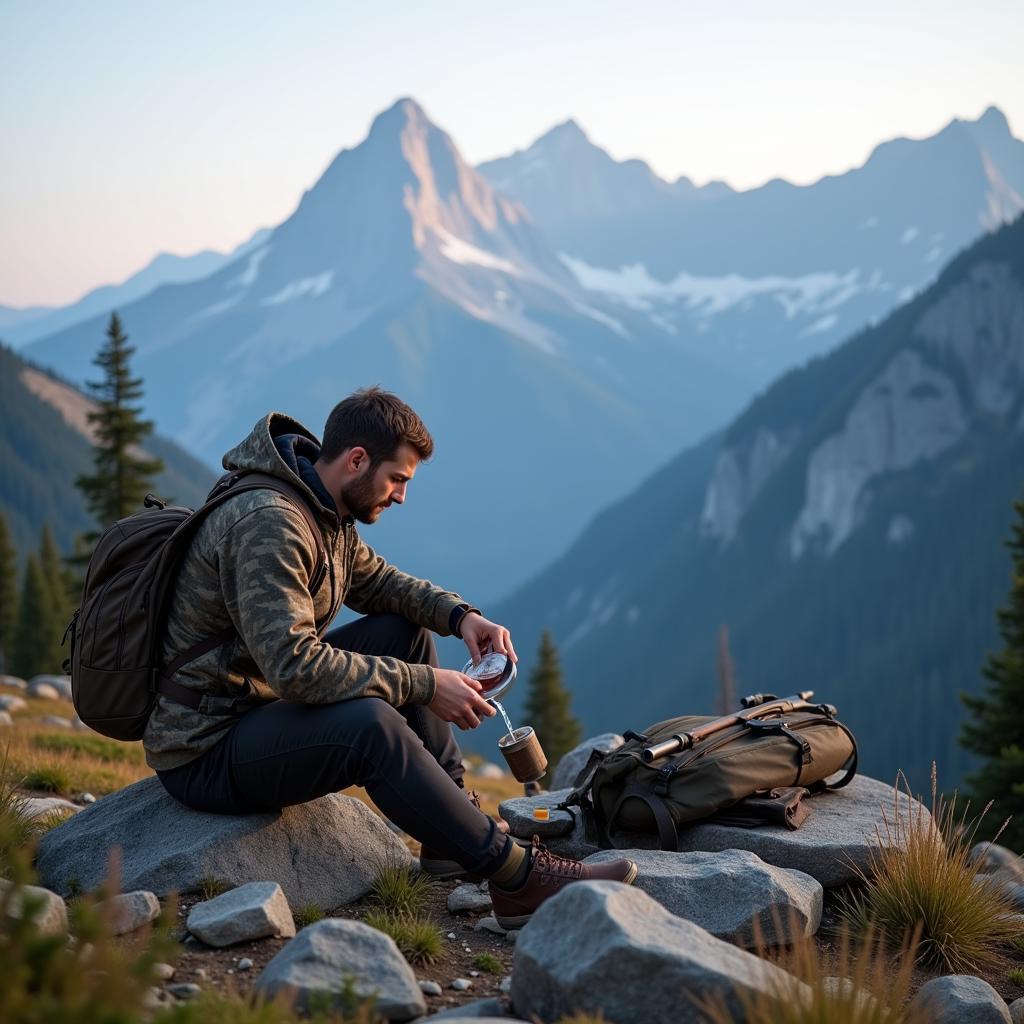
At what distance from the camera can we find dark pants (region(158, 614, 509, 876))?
17.7ft

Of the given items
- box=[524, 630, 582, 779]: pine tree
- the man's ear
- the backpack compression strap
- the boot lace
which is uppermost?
the man's ear

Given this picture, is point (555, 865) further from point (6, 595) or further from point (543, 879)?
point (6, 595)

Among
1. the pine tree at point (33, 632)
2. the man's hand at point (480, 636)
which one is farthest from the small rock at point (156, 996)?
the pine tree at point (33, 632)

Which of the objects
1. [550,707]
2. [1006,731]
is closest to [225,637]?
[1006,731]

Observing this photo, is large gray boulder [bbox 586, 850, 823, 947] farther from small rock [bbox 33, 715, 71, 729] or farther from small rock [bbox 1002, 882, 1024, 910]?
small rock [bbox 33, 715, 71, 729]

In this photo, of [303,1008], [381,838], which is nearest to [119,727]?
[381,838]

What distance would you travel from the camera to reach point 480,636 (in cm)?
667

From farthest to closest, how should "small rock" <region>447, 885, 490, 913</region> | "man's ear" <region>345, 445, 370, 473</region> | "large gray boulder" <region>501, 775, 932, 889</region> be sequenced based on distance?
"large gray boulder" <region>501, 775, 932, 889</region> → "small rock" <region>447, 885, 490, 913</region> → "man's ear" <region>345, 445, 370, 473</region>

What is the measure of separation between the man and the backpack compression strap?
16 millimetres

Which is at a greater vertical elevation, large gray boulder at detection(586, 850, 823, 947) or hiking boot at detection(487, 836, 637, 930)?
hiking boot at detection(487, 836, 637, 930)

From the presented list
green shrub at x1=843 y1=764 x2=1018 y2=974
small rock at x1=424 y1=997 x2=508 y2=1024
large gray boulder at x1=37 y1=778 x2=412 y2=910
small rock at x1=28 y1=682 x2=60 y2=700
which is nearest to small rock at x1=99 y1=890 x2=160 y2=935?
large gray boulder at x1=37 y1=778 x2=412 y2=910

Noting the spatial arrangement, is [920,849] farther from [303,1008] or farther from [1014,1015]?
[303,1008]

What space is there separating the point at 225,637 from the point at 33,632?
163 ft

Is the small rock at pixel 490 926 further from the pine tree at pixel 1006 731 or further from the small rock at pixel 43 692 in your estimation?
the pine tree at pixel 1006 731
